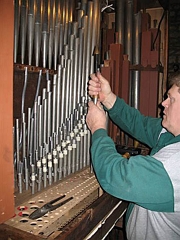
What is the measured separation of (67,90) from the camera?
1574mm

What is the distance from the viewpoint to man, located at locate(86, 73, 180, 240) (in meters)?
1.12

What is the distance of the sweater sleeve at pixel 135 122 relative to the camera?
75.9 inches

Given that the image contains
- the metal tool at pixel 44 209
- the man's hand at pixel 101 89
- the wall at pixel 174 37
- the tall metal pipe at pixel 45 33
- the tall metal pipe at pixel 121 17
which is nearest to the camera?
the metal tool at pixel 44 209

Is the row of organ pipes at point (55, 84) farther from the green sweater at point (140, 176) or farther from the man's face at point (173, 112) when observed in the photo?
the man's face at point (173, 112)

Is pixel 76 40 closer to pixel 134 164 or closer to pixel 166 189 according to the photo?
pixel 134 164

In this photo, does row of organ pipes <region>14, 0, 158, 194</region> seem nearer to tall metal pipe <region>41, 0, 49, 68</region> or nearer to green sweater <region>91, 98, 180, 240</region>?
tall metal pipe <region>41, 0, 49, 68</region>

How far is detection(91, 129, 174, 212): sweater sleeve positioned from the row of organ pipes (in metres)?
0.41

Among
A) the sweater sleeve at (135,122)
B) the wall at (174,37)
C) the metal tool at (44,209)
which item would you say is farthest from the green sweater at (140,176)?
the wall at (174,37)

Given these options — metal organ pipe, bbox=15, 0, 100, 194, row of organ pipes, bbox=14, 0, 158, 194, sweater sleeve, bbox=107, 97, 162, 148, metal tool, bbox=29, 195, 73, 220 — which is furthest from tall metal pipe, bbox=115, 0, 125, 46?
metal tool, bbox=29, 195, 73, 220

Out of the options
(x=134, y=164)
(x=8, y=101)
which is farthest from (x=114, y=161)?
(x=8, y=101)

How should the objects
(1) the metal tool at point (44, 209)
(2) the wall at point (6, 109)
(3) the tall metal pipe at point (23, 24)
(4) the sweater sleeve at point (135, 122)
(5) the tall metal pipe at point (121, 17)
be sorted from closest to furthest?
(2) the wall at point (6, 109), (1) the metal tool at point (44, 209), (3) the tall metal pipe at point (23, 24), (4) the sweater sleeve at point (135, 122), (5) the tall metal pipe at point (121, 17)

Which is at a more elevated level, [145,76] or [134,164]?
[145,76]

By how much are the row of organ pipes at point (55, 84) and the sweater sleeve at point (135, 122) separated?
0.84 ft

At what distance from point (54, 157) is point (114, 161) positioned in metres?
0.48
